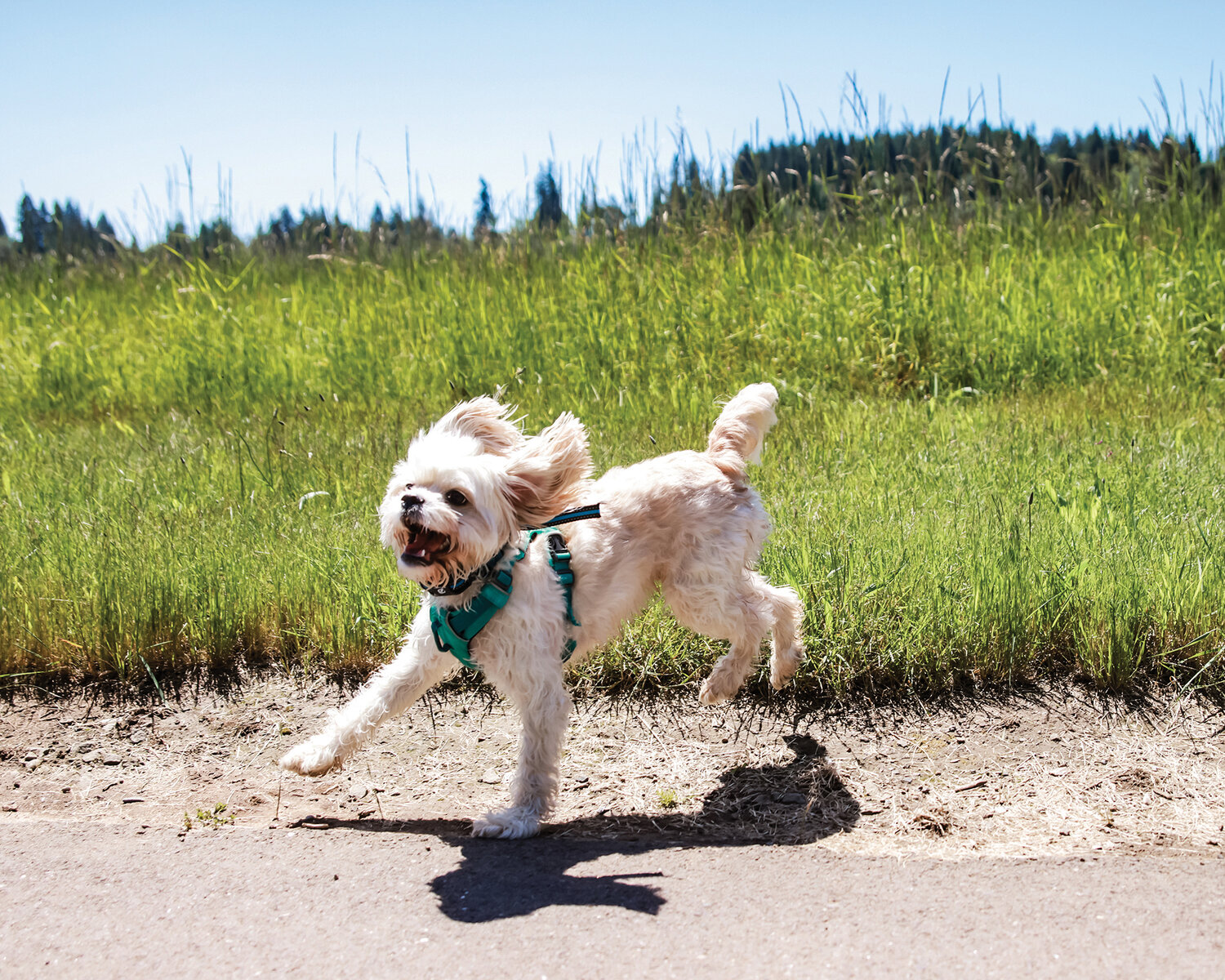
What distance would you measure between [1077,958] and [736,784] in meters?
1.50

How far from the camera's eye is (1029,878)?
118 inches

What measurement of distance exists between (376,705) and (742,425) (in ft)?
6.31

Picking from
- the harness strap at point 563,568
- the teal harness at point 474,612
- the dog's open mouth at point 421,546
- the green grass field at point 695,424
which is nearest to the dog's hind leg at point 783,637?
the green grass field at point 695,424

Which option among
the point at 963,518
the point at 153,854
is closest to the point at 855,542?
the point at 963,518

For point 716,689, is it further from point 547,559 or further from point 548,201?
point 548,201

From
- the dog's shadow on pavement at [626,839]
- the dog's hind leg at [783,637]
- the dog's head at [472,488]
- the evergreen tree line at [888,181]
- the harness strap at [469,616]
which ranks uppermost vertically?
the evergreen tree line at [888,181]

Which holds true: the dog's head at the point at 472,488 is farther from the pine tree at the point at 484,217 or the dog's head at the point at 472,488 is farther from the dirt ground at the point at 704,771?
the pine tree at the point at 484,217

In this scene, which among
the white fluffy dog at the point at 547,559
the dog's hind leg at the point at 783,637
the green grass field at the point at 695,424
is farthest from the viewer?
the green grass field at the point at 695,424

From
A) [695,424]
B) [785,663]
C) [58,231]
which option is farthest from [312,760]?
[58,231]

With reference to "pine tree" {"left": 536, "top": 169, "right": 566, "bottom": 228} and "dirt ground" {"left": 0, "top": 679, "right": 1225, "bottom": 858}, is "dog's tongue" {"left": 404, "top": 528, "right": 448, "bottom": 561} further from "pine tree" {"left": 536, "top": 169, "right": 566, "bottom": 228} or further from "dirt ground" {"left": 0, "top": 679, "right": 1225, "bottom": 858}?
"pine tree" {"left": 536, "top": 169, "right": 566, "bottom": 228}

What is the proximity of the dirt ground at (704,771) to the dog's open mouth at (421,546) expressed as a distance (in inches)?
41.7

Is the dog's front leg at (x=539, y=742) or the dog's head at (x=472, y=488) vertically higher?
the dog's head at (x=472, y=488)

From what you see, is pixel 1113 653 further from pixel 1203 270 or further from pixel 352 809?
pixel 1203 270

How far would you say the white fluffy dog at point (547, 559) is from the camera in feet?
11.3
